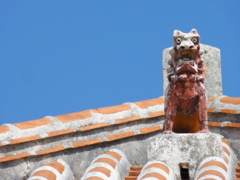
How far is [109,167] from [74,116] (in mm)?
1235

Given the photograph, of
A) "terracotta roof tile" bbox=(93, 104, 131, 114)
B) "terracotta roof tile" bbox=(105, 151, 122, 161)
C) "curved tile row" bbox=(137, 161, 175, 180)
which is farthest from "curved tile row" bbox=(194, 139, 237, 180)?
"terracotta roof tile" bbox=(93, 104, 131, 114)

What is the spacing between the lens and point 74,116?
993cm

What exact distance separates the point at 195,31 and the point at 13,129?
2.31 m

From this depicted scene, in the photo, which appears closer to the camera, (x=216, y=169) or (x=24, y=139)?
(x=216, y=169)

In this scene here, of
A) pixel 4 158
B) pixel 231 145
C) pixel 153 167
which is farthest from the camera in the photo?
pixel 231 145

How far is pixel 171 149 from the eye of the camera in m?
8.70

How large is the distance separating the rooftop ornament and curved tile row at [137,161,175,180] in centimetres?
43

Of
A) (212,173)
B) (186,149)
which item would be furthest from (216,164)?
(186,149)

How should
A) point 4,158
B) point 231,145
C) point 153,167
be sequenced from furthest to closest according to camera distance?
point 231,145, point 4,158, point 153,167

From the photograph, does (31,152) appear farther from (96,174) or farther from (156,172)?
(156,172)

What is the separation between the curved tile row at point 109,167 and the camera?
8586 mm

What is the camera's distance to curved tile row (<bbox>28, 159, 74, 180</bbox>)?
346 inches

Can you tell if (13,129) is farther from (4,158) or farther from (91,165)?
(91,165)

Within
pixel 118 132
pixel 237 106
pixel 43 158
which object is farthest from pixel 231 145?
pixel 43 158
